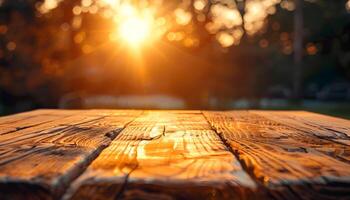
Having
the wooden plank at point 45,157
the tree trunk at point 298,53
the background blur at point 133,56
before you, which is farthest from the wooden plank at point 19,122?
the tree trunk at point 298,53

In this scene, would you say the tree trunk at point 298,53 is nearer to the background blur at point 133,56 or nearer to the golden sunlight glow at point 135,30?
the background blur at point 133,56

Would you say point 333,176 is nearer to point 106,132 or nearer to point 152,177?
point 152,177

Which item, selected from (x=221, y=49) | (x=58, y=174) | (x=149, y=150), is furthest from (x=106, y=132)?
(x=221, y=49)

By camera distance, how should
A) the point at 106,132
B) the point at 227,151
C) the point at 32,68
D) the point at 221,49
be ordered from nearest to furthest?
1. the point at 227,151
2. the point at 106,132
3. the point at 32,68
4. the point at 221,49

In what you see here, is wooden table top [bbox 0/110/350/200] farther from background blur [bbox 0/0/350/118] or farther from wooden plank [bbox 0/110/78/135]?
background blur [bbox 0/0/350/118]

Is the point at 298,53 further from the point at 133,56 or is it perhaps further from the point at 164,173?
the point at 164,173

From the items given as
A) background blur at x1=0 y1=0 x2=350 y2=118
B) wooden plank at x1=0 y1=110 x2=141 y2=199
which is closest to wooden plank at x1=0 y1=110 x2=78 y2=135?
wooden plank at x1=0 y1=110 x2=141 y2=199

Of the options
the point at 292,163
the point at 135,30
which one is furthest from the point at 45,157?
the point at 135,30
